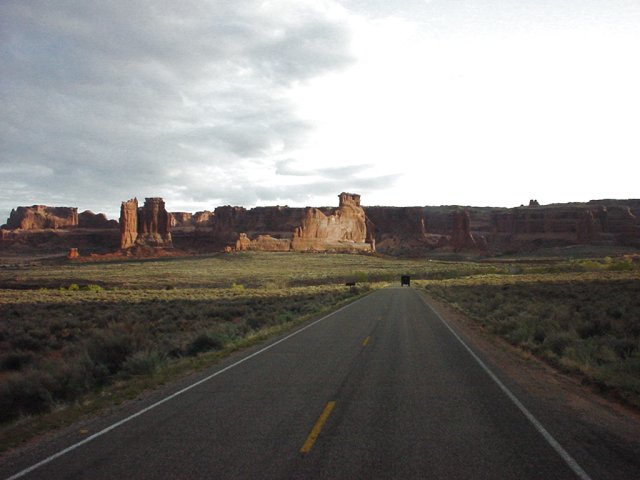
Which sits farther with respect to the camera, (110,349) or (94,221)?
(94,221)

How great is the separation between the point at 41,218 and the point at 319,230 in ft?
311

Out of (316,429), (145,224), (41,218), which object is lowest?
(316,429)

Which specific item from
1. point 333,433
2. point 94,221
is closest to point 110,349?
point 333,433

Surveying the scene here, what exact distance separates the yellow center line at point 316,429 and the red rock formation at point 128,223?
137200mm

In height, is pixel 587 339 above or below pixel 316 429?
below

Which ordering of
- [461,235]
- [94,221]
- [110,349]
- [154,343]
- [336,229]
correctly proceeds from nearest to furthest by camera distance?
[110,349] < [154,343] < [461,235] < [336,229] < [94,221]

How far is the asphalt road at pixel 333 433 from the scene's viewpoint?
532 cm

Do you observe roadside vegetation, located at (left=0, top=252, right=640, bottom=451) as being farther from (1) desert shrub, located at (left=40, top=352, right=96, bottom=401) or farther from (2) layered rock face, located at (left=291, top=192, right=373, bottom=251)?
(2) layered rock face, located at (left=291, top=192, right=373, bottom=251)

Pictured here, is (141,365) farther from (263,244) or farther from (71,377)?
(263,244)

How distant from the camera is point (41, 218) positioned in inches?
6540

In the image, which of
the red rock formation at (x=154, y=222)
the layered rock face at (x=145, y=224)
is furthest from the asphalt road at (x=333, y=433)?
the red rock formation at (x=154, y=222)

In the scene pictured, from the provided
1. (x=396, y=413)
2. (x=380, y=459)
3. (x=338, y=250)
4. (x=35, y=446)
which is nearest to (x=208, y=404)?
(x=35, y=446)

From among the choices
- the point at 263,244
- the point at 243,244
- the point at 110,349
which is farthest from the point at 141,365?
the point at 263,244

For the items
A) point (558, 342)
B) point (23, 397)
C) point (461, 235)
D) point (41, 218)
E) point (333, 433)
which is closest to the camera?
point (333, 433)
